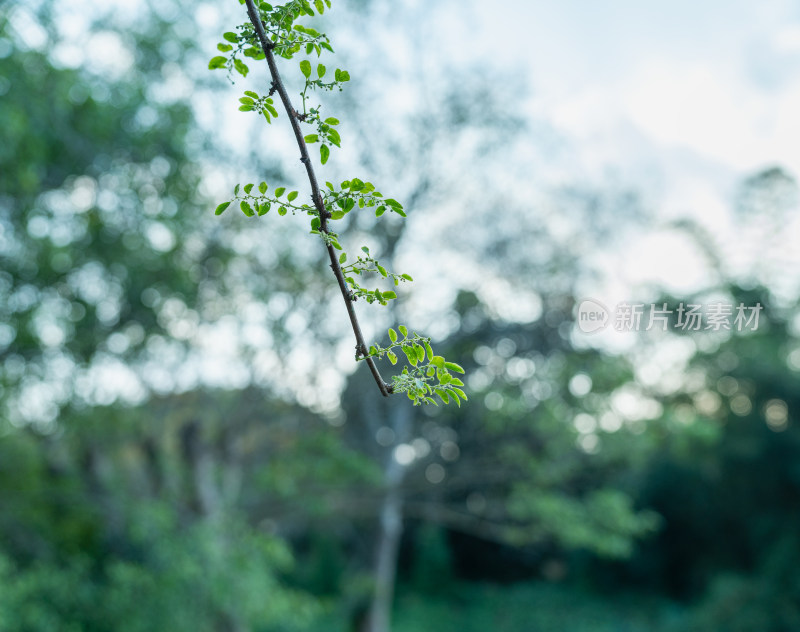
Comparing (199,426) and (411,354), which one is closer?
(411,354)

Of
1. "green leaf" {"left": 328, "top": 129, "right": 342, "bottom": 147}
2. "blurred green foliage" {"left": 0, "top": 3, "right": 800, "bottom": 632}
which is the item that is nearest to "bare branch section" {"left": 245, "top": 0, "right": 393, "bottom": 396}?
"green leaf" {"left": 328, "top": 129, "right": 342, "bottom": 147}

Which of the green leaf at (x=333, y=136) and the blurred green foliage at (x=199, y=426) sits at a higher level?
the blurred green foliage at (x=199, y=426)

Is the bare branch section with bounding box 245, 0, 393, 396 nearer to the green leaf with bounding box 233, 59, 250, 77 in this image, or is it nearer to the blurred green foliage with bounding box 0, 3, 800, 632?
the green leaf with bounding box 233, 59, 250, 77

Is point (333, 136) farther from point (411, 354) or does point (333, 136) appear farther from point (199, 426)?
point (199, 426)

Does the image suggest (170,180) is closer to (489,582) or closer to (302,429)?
(302,429)

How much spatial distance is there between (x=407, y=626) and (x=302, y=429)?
4246 mm

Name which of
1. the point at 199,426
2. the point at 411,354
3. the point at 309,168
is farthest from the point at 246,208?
the point at 199,426

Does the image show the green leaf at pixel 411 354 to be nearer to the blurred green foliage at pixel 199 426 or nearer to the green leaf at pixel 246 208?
the green leaf at pixel 246 208

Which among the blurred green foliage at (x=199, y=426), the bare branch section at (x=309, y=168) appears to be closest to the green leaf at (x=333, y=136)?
the bare branch section at (x=309, y=168)

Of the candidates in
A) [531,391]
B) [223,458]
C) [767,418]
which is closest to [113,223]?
[223,458]

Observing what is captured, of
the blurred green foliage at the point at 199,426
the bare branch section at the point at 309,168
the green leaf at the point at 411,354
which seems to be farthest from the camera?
the blurred green foliage at the point at 199,426

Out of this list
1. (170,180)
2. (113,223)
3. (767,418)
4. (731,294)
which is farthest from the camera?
(767,418)

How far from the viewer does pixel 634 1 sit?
404cm

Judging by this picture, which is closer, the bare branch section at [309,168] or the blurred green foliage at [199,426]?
the bare branch section at [309,168]
